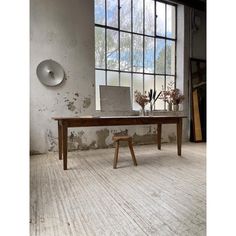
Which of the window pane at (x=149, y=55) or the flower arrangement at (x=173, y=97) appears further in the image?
the window pane at (x=149, y=55)

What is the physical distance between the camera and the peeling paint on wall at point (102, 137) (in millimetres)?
4305

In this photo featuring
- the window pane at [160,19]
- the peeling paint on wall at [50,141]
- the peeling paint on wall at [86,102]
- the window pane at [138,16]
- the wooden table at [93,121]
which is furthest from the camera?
the window pane at [160,19]

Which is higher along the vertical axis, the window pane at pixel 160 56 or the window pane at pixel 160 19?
the window pane at pixel 160 19

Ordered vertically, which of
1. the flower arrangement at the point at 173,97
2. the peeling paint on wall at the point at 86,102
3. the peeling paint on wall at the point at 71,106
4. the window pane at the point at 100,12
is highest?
the window pane at the point at 100,12

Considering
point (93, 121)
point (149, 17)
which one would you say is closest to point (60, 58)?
point (93, 121)

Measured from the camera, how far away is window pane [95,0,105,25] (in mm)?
4338

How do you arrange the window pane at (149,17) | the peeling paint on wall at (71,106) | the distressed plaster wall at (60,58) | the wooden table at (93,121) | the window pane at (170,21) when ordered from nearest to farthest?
1. the wooden table at (93,121)
2. the distressed plaster wall at (60,58)
3. the peeling paint on wall at (71,106)
4. the window pane at (149,17)
5. the window pane at (170,21)

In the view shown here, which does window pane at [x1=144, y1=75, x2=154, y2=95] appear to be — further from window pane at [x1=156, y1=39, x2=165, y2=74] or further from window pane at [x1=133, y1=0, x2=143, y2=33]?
window pane at [x1=133, y1=0, x2=143, y2=33]

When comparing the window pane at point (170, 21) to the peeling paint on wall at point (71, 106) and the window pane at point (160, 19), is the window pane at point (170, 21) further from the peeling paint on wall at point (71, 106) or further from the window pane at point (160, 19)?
the peeling paint on wall at point (71, 106)

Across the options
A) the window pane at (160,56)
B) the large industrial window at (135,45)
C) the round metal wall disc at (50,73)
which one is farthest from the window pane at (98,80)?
the window pane at (160,56)

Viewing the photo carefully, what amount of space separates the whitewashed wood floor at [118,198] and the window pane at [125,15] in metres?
2.96

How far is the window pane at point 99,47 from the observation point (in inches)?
172
